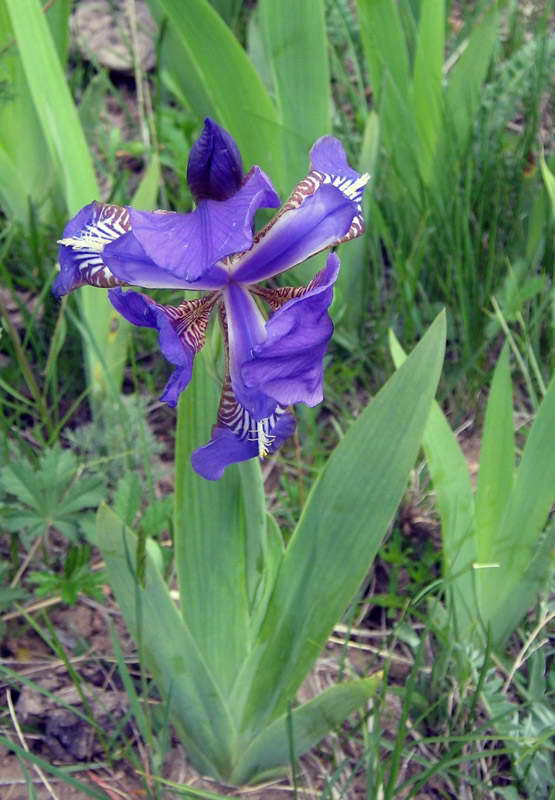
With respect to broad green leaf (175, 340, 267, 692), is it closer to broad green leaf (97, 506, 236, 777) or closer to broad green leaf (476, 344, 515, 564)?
broad green leaf (97, 506, 236, 777)

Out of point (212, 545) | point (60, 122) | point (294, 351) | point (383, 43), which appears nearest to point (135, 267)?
point (294, 351)

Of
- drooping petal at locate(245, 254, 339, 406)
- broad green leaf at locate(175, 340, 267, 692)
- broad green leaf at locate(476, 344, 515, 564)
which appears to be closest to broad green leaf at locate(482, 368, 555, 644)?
broad green leaf at locate(476, 344, 515, 564)

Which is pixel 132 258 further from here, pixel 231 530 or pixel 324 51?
pixel 324 51

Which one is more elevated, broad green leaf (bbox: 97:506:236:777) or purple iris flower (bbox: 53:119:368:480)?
purple iris flower (bbox: 53:119:368:480)

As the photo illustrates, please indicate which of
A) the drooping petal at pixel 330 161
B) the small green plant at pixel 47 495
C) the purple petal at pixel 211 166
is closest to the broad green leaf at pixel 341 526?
the drooping petal at pixel 330 161

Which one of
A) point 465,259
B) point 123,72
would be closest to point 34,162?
point 123,72

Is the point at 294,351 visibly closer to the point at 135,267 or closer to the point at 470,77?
the point at 135,267
